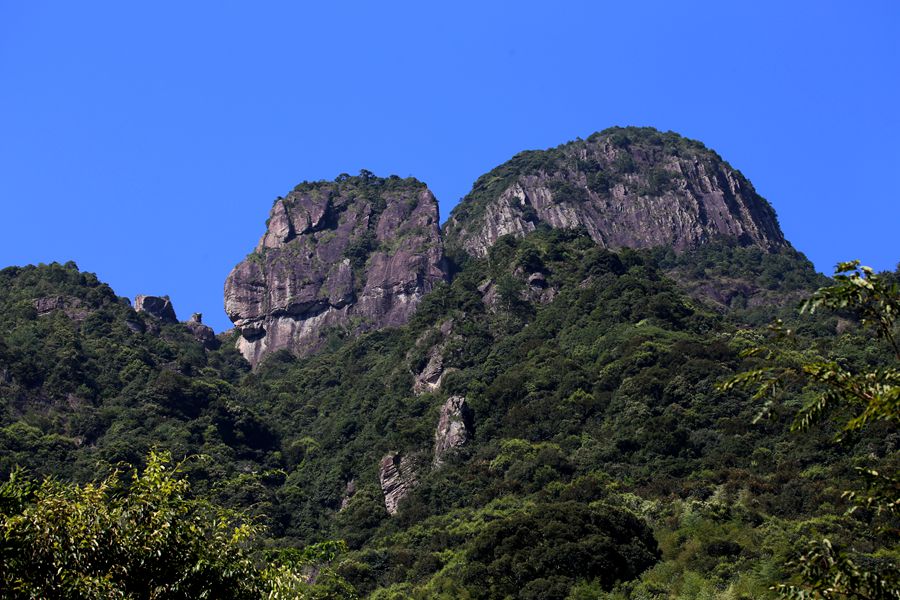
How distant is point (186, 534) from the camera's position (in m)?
20.1

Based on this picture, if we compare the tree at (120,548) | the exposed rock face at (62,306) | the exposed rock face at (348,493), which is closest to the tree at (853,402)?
the tree at (120,548)

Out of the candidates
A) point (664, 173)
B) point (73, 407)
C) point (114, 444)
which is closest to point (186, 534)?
point (114, 444)

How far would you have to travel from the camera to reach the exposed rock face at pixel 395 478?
86.9 metres

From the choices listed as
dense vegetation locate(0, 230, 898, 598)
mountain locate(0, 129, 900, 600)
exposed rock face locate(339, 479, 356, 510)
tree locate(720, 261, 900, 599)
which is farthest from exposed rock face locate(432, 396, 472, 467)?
tree locate(720, 261, 900, 599)

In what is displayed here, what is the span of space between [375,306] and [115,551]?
137 m

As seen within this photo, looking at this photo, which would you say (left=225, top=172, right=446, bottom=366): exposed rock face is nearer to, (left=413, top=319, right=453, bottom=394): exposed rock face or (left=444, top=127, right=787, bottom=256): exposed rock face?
(left=444, top=127, right=787, bottom=256): exposed rock face

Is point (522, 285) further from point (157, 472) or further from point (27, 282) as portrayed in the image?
point (157, 472)

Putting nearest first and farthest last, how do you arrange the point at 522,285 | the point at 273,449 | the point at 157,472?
the point at 157,472 → the point at 273,449 → the point at 522,285

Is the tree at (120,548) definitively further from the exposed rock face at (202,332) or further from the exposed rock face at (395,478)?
the exposed rock face at (202,332)

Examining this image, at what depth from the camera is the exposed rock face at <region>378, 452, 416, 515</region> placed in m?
86.9

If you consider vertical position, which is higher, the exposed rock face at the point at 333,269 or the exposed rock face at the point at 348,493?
the exposed rock face at the point at 333,269

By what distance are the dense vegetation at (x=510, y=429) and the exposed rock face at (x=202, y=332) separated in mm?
6881

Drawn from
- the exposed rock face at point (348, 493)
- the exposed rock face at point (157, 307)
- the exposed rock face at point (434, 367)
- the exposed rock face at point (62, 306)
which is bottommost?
the exposed rock face at point (348, 493)

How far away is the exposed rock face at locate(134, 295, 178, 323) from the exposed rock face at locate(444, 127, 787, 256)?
4156 centimetres
